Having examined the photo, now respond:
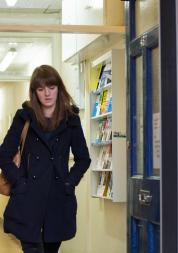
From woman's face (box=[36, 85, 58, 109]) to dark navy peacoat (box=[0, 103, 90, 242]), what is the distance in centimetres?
9

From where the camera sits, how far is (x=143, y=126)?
308 cm

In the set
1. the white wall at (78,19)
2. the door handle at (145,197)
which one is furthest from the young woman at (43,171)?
the white wall at (78,19)

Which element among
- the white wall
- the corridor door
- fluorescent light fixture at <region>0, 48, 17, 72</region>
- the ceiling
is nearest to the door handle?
the corridor door

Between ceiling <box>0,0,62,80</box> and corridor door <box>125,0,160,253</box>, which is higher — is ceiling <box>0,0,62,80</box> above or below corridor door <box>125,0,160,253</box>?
above

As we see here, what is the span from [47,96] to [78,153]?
368 millimetres

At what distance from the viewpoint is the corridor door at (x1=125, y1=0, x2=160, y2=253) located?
116 inches

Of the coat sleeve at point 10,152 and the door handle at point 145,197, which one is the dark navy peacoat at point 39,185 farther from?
the door handle at point 145,197

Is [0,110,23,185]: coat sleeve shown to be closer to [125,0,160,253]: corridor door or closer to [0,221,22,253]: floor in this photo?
[125,0,160,253]: corridor door

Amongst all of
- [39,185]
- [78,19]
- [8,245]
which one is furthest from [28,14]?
[39,185]

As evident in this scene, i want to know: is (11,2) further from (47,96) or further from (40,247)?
(40,247)

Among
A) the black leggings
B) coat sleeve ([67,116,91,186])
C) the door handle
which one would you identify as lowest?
the black leggings

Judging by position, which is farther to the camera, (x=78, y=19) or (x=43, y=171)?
(x=78, y=19)

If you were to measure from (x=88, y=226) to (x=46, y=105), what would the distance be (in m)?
3.65

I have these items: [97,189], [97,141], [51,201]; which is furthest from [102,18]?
[51,201]
